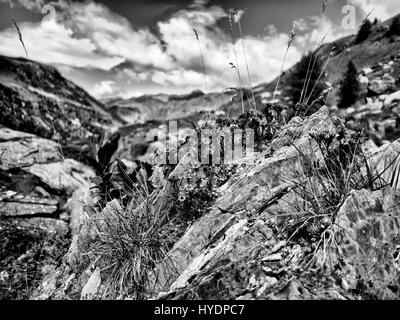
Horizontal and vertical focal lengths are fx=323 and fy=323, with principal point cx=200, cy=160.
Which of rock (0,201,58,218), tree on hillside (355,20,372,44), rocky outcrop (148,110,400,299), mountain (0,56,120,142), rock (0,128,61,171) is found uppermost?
tree on hillside (355,20,372,44)

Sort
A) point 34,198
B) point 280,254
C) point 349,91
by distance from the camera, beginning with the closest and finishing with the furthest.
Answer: point 280,254, point 34,198, point 349,91

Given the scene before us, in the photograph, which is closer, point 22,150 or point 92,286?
point 92,286

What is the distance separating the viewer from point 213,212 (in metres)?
3.96

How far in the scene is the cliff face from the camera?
2711 mm

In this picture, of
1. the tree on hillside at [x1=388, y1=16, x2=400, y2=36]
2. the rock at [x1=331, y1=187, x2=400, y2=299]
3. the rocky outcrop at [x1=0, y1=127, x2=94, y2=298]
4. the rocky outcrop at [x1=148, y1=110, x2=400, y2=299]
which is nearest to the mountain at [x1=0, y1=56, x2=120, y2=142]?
the rocky outcrop at [x1=0, y1=127, x2=94, y2=298]

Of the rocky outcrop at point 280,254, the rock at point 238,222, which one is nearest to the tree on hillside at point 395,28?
the rock at point 238,222

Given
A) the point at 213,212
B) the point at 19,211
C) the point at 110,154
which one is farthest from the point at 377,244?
the point at 19,211

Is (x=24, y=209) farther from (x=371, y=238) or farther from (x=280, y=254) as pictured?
(x=371, y=238)

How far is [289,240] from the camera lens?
3178mm

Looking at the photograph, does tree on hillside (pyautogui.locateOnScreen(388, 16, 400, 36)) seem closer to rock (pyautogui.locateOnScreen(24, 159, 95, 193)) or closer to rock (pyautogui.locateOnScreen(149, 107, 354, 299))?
rock (pyautogui.locateOnScreen(24, 159, 95, 193))

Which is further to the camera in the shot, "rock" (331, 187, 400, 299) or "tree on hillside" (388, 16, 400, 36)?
"tree on hillside" (388, 16, 400, 36)

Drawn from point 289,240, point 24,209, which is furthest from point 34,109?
point 289,240

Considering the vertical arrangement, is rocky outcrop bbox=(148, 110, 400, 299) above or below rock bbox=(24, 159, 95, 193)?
below
